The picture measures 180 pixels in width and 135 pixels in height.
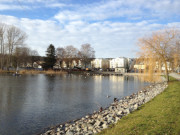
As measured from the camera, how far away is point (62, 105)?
47.4 ft

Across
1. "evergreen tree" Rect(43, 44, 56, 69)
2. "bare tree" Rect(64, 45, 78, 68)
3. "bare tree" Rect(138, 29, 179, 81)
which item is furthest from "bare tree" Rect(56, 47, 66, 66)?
"bare tree" Rect(138, 29, 179, 81)

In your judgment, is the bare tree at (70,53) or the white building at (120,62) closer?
the bare tree at (70,53)

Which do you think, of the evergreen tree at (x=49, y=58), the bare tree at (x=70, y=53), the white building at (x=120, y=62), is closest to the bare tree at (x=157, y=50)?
the evergreen tree at (x=49, y=58)

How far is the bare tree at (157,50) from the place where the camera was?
22.9 metres

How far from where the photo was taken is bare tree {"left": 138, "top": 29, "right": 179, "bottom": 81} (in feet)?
75.0

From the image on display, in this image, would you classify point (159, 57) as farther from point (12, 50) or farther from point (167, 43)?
point (12, 50)

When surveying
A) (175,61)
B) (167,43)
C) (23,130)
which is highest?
(167,43)

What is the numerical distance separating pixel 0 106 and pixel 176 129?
1257 centimetres

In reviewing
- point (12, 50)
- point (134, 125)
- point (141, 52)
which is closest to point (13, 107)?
point (134, 125)

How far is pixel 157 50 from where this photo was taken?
23016 millimetres

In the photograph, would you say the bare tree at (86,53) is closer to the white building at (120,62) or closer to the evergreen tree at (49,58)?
the evergreen tree at (49,58)

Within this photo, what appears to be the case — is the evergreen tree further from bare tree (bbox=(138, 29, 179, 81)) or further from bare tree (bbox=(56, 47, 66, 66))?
bare tree (bbox=(138, 29, 179, 81))

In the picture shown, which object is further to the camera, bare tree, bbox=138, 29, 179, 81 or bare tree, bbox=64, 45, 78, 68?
bare tree, bbox=64, 45, 78, 68

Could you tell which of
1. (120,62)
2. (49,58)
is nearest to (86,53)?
(49,58)
